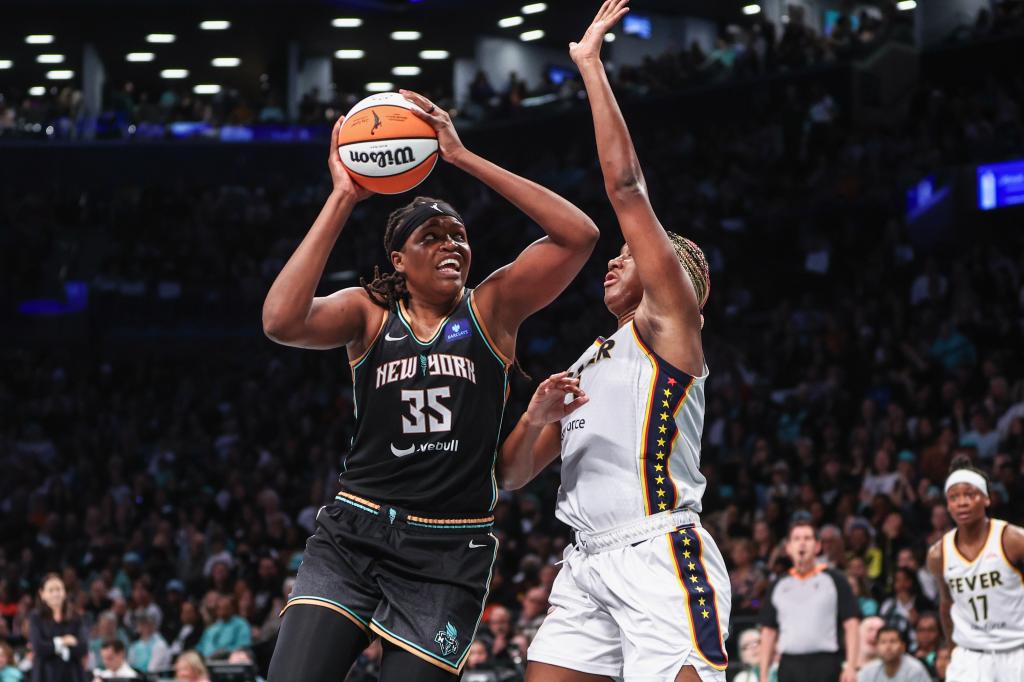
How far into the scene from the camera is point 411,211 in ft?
16.3

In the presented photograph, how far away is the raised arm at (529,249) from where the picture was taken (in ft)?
15.7

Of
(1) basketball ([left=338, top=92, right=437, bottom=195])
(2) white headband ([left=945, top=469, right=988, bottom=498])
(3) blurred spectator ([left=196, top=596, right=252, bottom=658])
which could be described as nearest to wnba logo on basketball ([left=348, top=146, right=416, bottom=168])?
(1) basketball ([left=338, top=92, right=437, bottom=195])

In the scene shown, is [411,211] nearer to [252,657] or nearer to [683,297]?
[683,297]

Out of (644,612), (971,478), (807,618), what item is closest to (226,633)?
(807,618)

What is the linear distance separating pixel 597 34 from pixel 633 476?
1.59 m

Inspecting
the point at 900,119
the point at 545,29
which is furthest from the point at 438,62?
the point at 900,119

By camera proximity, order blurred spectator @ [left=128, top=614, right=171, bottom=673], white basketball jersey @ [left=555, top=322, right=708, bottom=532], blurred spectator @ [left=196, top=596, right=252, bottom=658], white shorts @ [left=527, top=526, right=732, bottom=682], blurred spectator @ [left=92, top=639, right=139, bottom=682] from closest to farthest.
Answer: white shorts @ [left=527, top=526, right=732, bottom=682]
white basketball jersey @ [left=555, top=322, right=708, bottom=532]
blurred spectator @ [left=92, top=639, right=139, bottom=682]
blurred spectator @ [left=196, top=596, right=252, bottom=658]
blurred spectator @ [left=128, top=614, right=171, bottom=673]

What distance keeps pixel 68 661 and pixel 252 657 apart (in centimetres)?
174

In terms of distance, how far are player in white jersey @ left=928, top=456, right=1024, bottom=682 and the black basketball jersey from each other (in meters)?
4.68

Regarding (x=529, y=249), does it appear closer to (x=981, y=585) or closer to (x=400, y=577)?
(x=400, y=577)

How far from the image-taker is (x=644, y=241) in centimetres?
459

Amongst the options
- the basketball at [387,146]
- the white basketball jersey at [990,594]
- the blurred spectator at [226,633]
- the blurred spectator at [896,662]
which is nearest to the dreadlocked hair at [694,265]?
the basketball at [387,146]

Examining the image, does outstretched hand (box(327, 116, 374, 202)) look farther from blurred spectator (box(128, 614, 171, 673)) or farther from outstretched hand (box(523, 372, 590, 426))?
blurred spectator (box(128, 614, 171, 673))

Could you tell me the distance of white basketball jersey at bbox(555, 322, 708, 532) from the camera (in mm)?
4727
